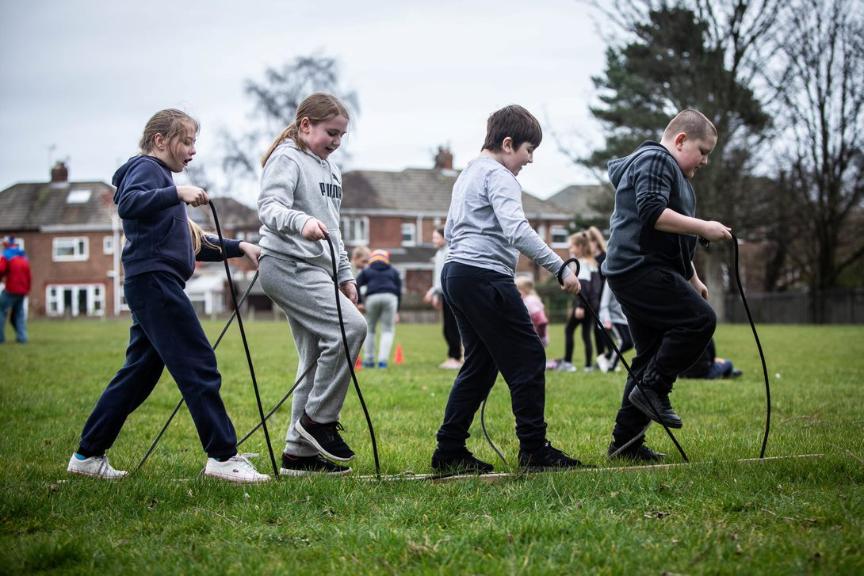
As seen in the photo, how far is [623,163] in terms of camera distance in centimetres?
551

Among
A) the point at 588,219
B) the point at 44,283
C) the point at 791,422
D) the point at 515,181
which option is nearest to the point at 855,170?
the point at 588,219

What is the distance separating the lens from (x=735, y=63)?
3234 centimetres

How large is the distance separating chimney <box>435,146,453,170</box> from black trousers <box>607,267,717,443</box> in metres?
57.6

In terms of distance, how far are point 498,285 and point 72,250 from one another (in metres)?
61.1

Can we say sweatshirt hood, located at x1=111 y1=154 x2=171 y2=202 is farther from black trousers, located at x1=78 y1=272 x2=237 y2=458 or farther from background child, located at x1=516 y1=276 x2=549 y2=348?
background child, located at x1=516 y1=276 x2=549 y2=348

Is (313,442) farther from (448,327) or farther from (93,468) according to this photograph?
(448,327)

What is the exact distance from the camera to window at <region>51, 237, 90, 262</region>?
6106 centimetres

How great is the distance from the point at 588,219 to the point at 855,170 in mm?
12394

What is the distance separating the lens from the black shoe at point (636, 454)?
555 cm

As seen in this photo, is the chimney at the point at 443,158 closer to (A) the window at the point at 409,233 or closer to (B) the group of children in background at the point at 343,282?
(A) the window at the point at 409,233

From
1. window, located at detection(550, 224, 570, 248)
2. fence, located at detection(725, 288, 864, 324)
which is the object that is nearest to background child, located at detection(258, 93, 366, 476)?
fence, located at detection(725, 288, 864, 324)

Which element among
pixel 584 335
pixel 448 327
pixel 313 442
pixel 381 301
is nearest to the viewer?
pixel 313 442

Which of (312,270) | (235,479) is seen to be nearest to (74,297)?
(312,270)

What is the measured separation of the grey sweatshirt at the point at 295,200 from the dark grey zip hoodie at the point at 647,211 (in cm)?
167
